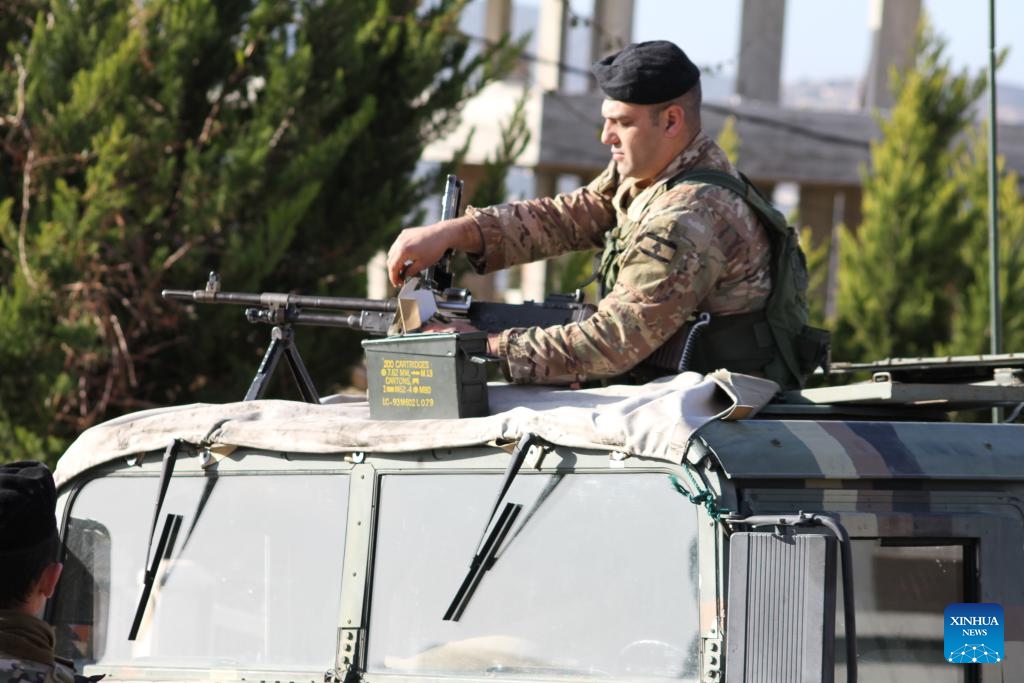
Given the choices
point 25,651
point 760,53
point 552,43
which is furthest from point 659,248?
point 760,53

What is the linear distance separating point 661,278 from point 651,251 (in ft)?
0.25

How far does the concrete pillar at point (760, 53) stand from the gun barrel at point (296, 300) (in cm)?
1012

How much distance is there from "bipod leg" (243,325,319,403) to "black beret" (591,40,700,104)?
3.83 feet

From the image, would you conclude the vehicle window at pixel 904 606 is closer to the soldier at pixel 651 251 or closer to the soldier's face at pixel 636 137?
the soldier at pixel 651 251

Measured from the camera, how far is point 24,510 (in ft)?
10.1

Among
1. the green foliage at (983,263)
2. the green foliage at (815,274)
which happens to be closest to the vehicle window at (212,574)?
the green foliage at (815,274)

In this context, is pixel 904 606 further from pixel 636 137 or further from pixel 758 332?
pixel 636 137

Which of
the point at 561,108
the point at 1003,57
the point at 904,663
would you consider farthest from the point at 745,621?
the point at 561,108

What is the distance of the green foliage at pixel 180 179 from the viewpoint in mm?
8625

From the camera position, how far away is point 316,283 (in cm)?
967

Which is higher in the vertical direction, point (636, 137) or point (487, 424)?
point (636, 137)

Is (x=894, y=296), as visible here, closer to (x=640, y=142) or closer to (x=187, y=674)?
(x=640, y=142)

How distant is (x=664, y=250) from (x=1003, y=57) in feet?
27.7

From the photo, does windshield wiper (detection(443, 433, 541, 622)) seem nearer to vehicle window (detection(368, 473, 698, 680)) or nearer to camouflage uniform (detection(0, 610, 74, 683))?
vehicle window (detection(368, 473, 698, 680))
